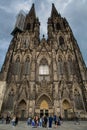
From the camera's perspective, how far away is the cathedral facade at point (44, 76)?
2073 centimetres

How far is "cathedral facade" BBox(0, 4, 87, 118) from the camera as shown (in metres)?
20.7

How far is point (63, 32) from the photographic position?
1219 inches

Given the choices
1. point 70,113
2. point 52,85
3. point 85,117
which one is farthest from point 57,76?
point 85,117

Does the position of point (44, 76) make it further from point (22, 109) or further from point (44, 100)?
point (22, 109)

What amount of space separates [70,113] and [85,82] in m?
5.59

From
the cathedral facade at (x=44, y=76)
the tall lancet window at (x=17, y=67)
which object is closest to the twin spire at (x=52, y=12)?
the cathedral facade at (x=44, y=76)

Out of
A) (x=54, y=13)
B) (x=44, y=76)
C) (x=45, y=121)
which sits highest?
(x=54, y=13)

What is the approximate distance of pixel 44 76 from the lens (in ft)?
78.0

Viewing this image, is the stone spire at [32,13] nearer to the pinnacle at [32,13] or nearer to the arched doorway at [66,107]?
the pinnacle at [32,13]

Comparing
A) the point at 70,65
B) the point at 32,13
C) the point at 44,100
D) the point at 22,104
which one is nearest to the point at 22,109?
the point at 22,104

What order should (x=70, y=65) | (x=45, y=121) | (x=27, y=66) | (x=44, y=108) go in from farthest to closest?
(x=27, y=66), (x=70, y=65), (x=44, y=108), (x=45, y=121)

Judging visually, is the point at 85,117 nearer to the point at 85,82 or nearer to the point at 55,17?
the point at 85,82

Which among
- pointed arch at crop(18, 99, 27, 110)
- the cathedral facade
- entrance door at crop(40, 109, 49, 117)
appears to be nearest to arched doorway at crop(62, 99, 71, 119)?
the cathedral facade

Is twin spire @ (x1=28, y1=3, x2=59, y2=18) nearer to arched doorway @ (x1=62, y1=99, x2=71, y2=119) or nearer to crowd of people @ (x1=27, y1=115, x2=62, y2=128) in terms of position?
arched doorway @ (x1=62, y1=99, x2=71, y2=119)
